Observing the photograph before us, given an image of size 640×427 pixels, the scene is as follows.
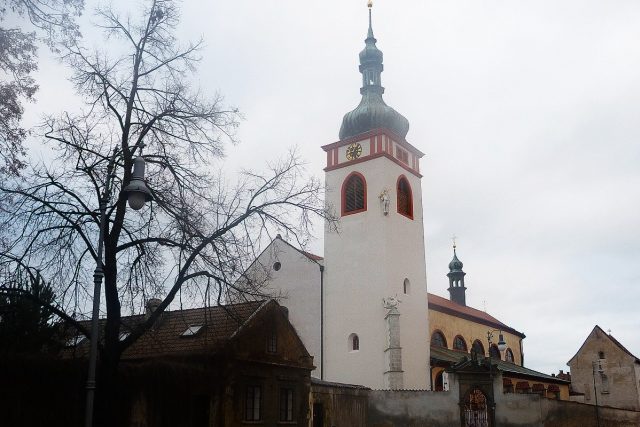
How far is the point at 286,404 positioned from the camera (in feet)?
82.8

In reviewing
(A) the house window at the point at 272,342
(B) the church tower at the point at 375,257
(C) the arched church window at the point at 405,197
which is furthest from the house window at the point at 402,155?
(A) the house window at the point at 272,342

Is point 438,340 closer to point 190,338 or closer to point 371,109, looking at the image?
point 371,109

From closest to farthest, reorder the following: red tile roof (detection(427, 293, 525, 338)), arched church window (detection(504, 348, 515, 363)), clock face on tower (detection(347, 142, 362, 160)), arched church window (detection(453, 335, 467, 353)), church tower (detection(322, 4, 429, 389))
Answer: church tower (detection(322, 4, 429, 389)), clock face on tower (detection(347, 142, 362, 160)), red tile roof (detection(427, 293, 525, 338)), arched church window (detection(453, 335, 467, 353)), arched church window (detection(504, 348, 515, 363))

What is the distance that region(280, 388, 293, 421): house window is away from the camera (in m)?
25.0

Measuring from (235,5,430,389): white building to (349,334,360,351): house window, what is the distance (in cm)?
5

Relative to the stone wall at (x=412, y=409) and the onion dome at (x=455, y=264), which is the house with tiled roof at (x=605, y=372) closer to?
the onion dome at (x=455, y=264)

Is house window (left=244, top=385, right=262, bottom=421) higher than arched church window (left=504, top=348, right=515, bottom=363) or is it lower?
lower

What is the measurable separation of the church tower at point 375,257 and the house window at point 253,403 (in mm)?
10735

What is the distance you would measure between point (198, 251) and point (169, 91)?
410 cm

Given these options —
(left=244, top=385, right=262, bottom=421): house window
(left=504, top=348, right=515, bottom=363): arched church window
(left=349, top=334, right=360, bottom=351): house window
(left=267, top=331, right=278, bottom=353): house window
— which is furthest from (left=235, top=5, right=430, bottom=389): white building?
(left=504, top=348, right=515, bottom=363): arched church window

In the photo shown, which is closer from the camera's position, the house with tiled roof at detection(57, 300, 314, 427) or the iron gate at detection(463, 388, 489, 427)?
the house with tiled roof at detection(57, 300, 314, 427)

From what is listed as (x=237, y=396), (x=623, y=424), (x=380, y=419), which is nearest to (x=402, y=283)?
(x=380, y=419)

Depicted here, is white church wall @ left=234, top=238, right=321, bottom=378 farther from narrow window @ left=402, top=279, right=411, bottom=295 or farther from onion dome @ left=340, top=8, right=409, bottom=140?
onion dome @ left=340, top=8, right=409, bottom=140

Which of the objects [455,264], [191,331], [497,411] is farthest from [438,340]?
[191,331]
